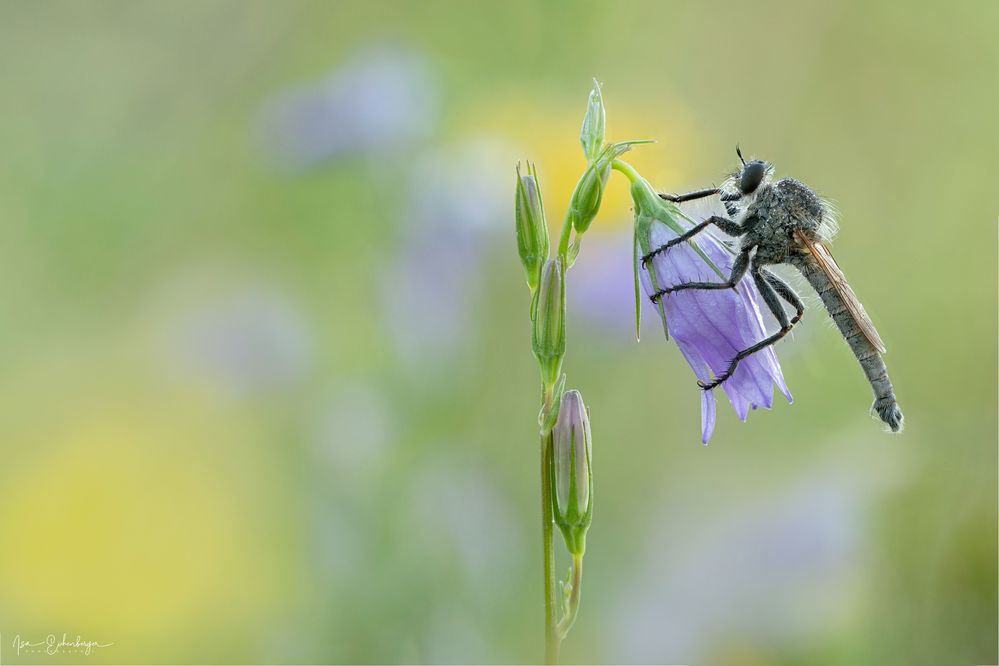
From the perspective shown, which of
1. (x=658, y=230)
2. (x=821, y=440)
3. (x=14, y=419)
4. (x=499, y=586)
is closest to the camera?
(x=658, y=230)

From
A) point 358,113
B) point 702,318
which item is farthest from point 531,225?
point 358,113

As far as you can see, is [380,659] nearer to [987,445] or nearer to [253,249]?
[987,445]

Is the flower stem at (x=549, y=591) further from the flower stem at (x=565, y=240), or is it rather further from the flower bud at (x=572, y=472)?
the flower stem at (x=565, y=240)

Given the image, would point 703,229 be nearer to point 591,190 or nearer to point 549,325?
point 591,190

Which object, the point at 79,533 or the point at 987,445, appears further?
the point at 79,533

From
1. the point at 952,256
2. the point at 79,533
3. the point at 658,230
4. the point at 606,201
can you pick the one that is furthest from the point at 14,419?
the point at 952,256

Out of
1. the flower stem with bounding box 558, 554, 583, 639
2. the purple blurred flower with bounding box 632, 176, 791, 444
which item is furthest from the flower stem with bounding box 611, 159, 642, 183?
the flower stem with bounding box 558, 554, 583, 639
